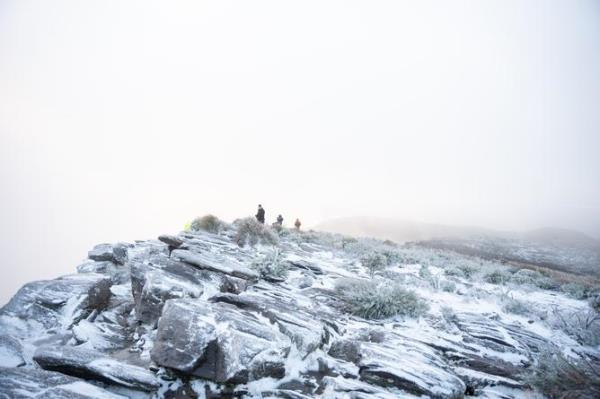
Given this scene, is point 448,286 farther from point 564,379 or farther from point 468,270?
point 564,379

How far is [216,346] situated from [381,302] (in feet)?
15.7

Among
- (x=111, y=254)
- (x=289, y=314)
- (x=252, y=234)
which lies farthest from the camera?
(x=252, y=234)

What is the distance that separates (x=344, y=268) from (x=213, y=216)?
806 centimetres

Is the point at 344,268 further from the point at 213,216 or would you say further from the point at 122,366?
the point at 122,366

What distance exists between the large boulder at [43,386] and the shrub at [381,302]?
586cm

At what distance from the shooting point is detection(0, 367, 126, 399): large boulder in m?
4.22

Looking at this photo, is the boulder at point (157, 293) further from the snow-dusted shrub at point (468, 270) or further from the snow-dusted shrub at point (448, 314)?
the snow-dusted shrub at point (468, 270)

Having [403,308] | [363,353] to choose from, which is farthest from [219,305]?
[403,308]

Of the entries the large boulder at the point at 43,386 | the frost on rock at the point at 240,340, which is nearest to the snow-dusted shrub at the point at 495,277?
the frost on rock at the point at 240,340

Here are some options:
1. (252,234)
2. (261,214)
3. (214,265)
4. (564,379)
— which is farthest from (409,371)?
(261,214)

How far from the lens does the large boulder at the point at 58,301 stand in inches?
257

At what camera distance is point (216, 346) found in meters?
5.54

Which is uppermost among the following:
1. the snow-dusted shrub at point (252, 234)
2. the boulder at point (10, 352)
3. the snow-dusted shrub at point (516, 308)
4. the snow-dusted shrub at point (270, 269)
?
the snow-dusted shrub at point (252, 234)

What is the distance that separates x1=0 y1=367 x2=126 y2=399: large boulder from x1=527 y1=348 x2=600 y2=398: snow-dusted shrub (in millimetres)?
7364
